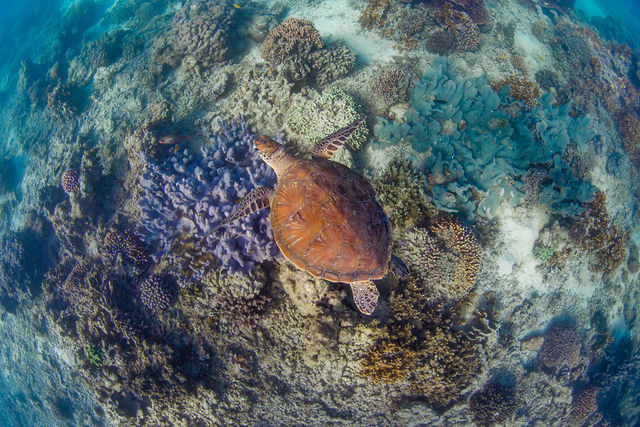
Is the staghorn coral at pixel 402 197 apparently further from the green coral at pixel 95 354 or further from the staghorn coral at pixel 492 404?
the green coral at pixel 95 354

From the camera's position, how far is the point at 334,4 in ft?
32.9

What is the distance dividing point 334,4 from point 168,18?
791 centimetres

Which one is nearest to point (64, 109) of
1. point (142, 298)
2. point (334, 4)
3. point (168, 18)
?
point (168, 18)

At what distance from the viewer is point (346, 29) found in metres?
8.97

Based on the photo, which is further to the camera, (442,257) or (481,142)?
(481,142)

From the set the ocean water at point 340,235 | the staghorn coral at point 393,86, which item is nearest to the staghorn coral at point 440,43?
the ocean water at point 340,235

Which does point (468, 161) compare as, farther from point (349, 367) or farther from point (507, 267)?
point (349, 367)

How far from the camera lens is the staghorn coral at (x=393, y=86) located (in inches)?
264

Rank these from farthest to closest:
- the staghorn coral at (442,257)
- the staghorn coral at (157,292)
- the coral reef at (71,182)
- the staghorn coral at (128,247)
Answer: the coral reef at (71,182)
the staghorn coral at (128,247)
the staghorn coral at (157,292)
the staghorn coral at (442,257)

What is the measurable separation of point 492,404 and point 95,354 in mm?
8691

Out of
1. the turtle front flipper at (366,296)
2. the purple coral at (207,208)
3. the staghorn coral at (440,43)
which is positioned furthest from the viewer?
the staghorn coral at (440,43)

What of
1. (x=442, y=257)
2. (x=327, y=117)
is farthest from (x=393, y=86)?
(x=442, y=257)

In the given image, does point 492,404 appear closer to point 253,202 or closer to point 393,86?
point 253,202

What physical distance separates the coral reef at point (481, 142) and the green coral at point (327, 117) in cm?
53
